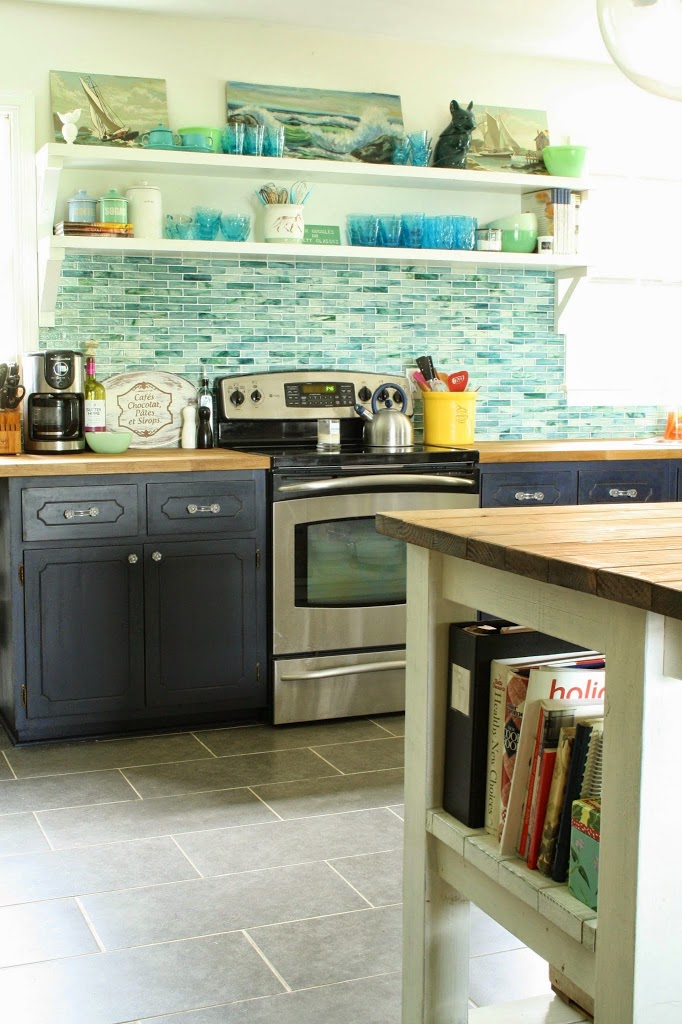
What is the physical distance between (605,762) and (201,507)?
95.0 inches

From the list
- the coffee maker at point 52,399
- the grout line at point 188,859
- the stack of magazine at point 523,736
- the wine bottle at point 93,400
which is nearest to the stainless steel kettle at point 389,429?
the wine bottle at point 93,400

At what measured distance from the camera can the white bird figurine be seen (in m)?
3.85

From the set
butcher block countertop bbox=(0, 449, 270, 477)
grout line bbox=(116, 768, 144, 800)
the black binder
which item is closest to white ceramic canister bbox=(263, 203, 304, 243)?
butcher block countertop bbox=(0, 449, 270, 477)

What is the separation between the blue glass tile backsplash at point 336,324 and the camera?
13.7ft

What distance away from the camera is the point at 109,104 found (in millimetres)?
4078

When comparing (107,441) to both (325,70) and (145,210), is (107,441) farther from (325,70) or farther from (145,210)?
(325,70)

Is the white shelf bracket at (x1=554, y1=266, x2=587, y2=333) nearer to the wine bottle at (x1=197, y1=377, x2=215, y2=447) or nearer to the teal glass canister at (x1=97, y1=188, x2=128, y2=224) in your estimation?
the wine bottle at (x1=197, y1=377, x2=215, y2=447)

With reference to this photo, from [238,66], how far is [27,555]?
80.8 inches

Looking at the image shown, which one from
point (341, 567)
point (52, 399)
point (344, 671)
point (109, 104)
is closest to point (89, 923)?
point (344, 671)

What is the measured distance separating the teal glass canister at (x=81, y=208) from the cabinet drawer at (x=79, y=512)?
3.46 ft

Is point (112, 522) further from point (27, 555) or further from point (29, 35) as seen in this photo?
point (29, 35)

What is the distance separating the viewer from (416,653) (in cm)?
191

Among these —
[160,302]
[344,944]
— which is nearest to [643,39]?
[344,944]

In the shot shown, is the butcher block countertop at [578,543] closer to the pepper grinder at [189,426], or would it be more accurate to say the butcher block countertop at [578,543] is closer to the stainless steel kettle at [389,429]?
the stainless steel kettle at [389,429]
